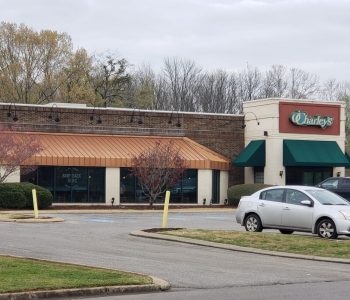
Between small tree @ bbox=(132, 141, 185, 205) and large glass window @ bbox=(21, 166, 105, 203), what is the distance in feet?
8.09

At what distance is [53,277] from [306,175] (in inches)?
1406

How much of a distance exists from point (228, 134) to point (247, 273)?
33.1 meters

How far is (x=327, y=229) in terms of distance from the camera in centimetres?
2070

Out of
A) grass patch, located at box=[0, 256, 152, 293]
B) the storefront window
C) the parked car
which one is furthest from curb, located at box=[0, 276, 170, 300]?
the storefront window

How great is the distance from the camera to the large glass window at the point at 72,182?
134 feet

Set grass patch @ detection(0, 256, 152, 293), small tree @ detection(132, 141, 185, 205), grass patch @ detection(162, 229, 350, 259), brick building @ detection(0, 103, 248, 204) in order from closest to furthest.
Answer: grass patch @ detection(0, 256, 152, 293) → grass patch @ detection(162, 229, 350, 259) → small tree @ detection(132, 141, 185, 205) → brick building @ detection(0, 103, 248, 204)

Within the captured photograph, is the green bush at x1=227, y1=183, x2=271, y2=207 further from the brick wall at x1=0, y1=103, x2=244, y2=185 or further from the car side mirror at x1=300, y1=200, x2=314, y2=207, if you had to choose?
the car side mirror at x1=300, y1=200, x2=314, y2=207

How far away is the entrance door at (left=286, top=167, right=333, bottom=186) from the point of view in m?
46.0

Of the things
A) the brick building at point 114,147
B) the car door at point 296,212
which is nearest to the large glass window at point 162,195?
the brick building at point 114,147

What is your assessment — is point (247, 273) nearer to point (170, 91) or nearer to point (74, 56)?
point (74, 56)

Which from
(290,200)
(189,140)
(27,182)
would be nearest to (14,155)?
(27,182)

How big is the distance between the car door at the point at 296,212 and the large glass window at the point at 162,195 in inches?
856

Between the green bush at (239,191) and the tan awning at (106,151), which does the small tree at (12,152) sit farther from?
the green bush at (239,191)

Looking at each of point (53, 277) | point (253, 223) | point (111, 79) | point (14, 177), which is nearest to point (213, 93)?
point (111, 79)
